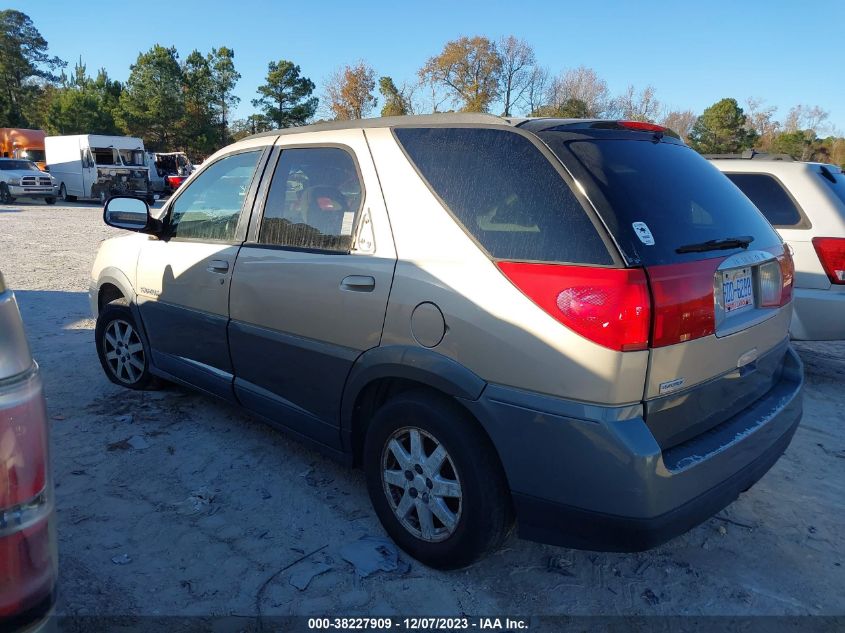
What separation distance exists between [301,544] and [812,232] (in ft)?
15.7

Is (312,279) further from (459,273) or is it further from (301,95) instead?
(301,95)

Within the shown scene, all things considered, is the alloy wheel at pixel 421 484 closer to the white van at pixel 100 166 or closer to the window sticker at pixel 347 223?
the window sticker at pixel 347 223

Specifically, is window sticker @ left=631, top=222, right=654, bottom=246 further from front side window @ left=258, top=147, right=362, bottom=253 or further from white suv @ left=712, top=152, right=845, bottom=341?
white suv @ left=712, top=152, right=845, bottom=341

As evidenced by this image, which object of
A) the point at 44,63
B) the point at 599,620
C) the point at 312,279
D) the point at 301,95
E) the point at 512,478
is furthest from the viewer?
the point at 44,63

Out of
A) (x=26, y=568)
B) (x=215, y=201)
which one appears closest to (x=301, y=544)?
(x=26, y=568)

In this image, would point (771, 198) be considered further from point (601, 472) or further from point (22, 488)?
point (22, 488)

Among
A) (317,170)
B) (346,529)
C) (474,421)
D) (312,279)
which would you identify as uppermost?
(317,170)

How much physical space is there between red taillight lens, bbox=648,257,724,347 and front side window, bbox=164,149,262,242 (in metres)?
2.48

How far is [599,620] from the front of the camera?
2.43 metres

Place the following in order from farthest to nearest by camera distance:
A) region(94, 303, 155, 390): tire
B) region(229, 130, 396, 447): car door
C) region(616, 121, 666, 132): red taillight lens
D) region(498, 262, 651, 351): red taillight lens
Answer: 1. region(94, 303, 155, 390): tire
2. region(229, 130, 396, 447): car door
3. region(616, 121, 666, 132): red taillight lens
4. region(498, 262, 651, 351): red taillight lens

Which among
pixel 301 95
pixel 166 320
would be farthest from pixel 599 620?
pixel 301 95

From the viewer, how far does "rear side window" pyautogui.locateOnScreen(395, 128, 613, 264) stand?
7.14 ft

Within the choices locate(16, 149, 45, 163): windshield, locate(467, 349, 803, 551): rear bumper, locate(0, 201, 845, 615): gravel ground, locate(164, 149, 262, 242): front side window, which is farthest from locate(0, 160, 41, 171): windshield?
locate(467, 349, 803, 551): rear bumper

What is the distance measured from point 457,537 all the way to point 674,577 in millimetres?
1036
